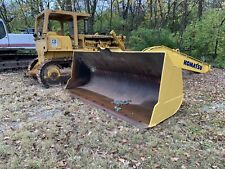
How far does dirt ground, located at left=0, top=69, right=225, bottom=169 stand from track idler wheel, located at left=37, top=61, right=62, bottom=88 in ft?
5.80

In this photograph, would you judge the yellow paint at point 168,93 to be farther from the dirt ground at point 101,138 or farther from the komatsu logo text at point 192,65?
the komatsu logo text at point 192,65

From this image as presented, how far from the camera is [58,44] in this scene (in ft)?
26.4

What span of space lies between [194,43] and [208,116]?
8.44 meters

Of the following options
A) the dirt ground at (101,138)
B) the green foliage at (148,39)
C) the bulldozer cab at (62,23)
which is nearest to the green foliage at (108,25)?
→ the green foliage at (148,39)

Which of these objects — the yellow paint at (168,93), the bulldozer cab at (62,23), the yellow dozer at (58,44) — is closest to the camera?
the yellow paint at (168,93)

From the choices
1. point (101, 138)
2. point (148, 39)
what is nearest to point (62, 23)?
point (148, 39)

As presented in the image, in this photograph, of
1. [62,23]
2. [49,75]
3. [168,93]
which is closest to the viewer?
[168,93]

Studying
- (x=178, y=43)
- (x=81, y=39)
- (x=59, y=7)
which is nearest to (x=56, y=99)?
(x=81, y=39)

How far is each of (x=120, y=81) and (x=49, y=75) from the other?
2.64 m

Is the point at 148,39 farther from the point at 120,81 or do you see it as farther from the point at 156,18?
the point at 156,18

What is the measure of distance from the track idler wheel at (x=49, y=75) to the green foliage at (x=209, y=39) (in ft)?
23.6

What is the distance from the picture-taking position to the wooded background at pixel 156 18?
12445 millimetres

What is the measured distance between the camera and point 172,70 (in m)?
4.63

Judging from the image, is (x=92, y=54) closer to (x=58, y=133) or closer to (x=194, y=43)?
(x=58, y=133)
